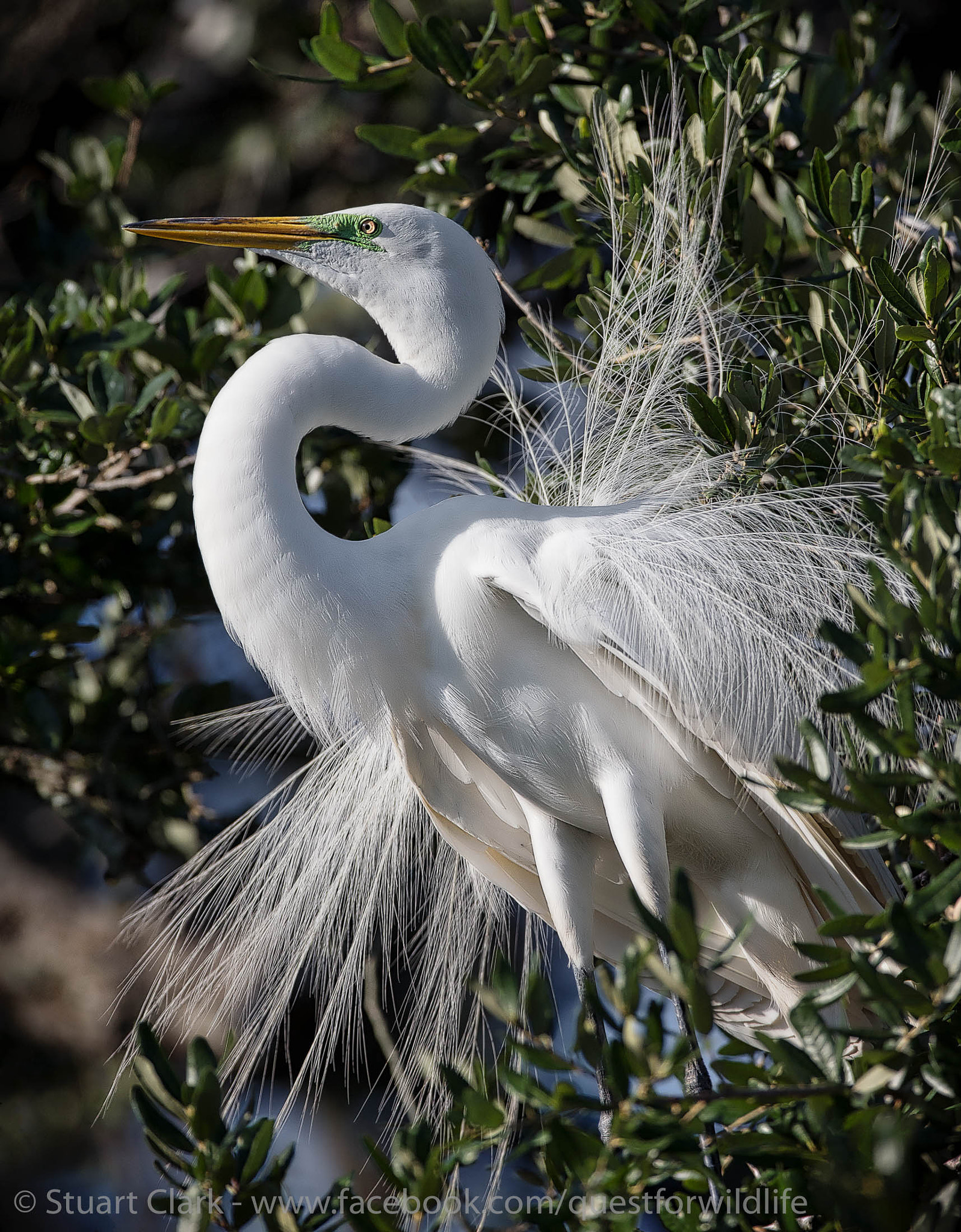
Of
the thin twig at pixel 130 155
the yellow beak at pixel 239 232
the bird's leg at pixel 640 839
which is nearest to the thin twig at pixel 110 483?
the yellow beak at pixel 239 232

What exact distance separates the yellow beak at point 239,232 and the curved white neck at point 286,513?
0.24m

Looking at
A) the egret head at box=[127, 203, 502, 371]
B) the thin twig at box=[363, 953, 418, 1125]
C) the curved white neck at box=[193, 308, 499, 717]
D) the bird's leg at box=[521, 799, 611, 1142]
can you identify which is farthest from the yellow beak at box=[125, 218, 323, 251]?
the thin twig at box=[363, 953, 418, 1125]

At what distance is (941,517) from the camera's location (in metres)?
0.97

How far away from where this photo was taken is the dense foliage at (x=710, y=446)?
95cm

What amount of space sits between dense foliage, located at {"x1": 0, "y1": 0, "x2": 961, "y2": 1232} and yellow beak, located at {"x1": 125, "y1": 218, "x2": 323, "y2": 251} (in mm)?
336

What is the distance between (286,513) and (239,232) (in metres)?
0.50

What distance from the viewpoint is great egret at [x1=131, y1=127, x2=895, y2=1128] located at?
1509 mm

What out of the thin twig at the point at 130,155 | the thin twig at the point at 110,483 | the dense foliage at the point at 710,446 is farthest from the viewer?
the thin twig at the point at 130,155

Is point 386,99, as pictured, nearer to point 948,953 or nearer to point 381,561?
point 381,561

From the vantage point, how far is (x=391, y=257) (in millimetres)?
1683

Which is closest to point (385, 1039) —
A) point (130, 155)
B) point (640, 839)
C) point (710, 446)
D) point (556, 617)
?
point (640, 839)

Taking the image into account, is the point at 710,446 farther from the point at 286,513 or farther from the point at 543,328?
the point at 286,513

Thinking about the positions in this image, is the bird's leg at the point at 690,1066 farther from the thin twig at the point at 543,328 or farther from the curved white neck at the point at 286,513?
the thin twig at the point at 543,328

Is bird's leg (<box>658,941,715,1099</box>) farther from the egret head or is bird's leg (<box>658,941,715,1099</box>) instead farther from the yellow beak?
the yellow beak
